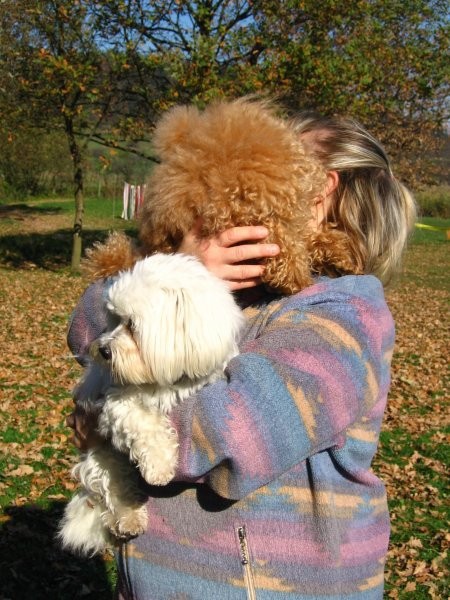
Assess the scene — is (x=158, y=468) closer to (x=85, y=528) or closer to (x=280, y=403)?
(x=280, y=403)

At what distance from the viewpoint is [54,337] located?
11.6 metres

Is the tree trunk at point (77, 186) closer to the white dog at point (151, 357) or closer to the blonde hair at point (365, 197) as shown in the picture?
the blonde hair at point (365, 197)

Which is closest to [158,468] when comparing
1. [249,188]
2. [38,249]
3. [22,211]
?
[249,188]

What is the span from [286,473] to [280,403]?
210 mm

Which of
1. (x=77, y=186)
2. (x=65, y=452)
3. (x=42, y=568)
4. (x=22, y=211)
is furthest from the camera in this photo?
(x=22, y=211)

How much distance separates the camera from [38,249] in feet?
71.2

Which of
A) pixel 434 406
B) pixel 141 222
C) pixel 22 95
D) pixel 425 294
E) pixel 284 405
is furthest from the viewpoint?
pixel 425 294

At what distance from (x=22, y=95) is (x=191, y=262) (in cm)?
1612

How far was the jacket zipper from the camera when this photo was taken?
1.70 meters

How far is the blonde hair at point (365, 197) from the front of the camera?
6.84ft

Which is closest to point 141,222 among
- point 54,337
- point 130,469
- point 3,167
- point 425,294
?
point 130,469

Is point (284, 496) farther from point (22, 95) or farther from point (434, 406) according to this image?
point (22, 95)

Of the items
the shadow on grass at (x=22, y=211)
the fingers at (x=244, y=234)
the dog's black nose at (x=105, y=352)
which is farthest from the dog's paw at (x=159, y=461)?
the shadow on grass at (x=22, y=211)

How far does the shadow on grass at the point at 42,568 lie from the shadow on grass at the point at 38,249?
13273mm
